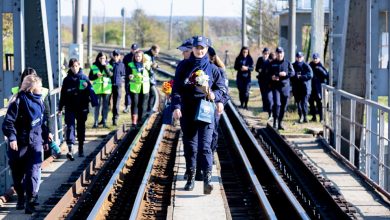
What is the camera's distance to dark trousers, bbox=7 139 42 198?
11.7 metres

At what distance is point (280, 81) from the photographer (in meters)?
21.1

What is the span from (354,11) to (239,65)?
10.4 m

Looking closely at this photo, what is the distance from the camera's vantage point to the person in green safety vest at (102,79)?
Result: 861 inches

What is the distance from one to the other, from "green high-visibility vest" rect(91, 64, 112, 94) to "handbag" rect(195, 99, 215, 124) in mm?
10377

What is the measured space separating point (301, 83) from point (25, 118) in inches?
495

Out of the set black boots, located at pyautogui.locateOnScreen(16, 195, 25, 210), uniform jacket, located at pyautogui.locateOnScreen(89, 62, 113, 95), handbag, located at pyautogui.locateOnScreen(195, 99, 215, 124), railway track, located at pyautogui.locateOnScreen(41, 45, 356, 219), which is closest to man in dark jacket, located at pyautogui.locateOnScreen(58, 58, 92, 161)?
railway track, located at pyautogui.locateOnScreen(41, 45, 356, 219)

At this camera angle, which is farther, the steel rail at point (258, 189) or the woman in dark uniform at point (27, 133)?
the woman in dark uniform at point (27, 133)

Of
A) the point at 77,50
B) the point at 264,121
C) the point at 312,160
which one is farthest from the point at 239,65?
the point at 312,160

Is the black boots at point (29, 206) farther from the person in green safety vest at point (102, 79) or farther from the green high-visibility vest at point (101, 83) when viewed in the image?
the green high-visibility vest at point (101, 83)

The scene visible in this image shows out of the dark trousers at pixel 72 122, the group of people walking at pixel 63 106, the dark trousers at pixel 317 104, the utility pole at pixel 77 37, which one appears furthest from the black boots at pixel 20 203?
the utility pole at pixel 77 37

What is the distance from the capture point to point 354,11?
16438 millimetres

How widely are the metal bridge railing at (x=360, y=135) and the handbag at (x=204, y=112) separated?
2.60 metres

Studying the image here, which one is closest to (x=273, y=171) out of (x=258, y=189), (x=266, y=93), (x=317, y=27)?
(x=258, y=189)

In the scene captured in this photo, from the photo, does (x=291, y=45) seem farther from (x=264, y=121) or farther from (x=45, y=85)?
(x=45, y=85)
